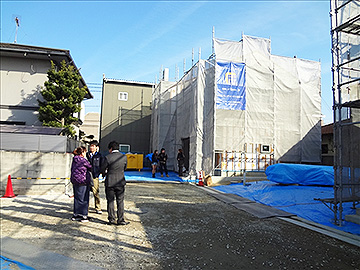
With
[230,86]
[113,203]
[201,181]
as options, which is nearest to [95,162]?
[113,203]

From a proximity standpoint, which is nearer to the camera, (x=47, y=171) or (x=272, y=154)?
(x=47, y=171)

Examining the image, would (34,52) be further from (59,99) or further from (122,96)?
(122,96)

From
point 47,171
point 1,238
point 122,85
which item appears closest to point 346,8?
point 1,238

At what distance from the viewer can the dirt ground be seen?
313 centimetres

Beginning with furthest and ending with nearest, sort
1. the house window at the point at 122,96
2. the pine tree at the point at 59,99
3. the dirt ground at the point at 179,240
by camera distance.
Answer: the house window at the point at 122,96, the pine tree at the point at 59,99, the dirt ground at the point at 179,240

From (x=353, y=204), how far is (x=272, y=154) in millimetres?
7305

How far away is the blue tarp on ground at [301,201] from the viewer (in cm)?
529

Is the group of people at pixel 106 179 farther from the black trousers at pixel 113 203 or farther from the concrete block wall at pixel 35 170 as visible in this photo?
the concrete block wall at pixel 35 170

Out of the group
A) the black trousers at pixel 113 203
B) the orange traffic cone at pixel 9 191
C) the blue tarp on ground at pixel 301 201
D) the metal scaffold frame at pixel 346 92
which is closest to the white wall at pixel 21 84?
the orange traffic cone at pixel 9 191

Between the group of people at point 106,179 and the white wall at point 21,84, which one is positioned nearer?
the group of people at point 106,179

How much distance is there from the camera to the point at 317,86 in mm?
14555

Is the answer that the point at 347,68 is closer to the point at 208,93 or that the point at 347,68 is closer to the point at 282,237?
the point at 282,237

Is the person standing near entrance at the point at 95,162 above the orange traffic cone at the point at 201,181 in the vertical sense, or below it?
above

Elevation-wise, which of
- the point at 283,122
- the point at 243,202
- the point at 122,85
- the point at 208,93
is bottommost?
the point at 243,202
